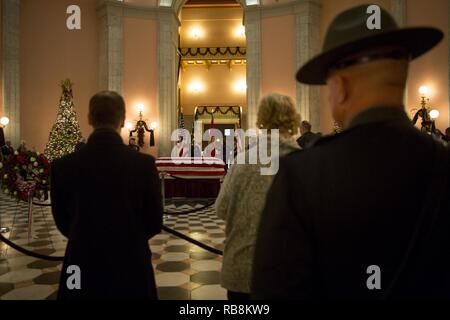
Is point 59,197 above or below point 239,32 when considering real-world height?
below

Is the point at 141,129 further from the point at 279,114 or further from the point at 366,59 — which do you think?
the point at 366,59

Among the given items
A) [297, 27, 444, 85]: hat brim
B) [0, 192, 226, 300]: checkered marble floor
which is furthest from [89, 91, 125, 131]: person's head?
[0, 192, 226, 300]: checkered marble floor

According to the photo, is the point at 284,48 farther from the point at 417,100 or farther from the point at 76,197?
the point at 76,197

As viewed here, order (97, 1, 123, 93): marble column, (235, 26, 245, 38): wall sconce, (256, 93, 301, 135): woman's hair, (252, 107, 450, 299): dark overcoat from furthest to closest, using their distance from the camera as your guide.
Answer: (235, 26, 245, 38): wall sconce → (97, 1, 123, 93): marble column → (256, 93, 301, 135): woman's hair → (252, 107, 450, 299): dark overcoat

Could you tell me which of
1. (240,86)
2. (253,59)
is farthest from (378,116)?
(240,86)

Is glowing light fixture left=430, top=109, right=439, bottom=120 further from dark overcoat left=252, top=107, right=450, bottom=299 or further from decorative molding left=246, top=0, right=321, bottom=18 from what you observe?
dark overcoat left=252, top=107, right=450, bottom=299

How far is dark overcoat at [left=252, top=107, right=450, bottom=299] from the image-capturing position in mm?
922

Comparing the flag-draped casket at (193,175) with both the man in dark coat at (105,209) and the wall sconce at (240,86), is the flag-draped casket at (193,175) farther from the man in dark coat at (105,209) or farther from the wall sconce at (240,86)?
the wall sconce at (240,86)

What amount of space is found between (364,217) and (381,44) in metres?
0.47

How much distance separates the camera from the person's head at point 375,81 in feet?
3.22

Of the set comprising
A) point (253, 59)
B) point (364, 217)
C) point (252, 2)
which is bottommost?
point (364, 217)

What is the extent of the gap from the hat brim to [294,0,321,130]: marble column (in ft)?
46.9

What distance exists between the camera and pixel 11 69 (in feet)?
46.5
